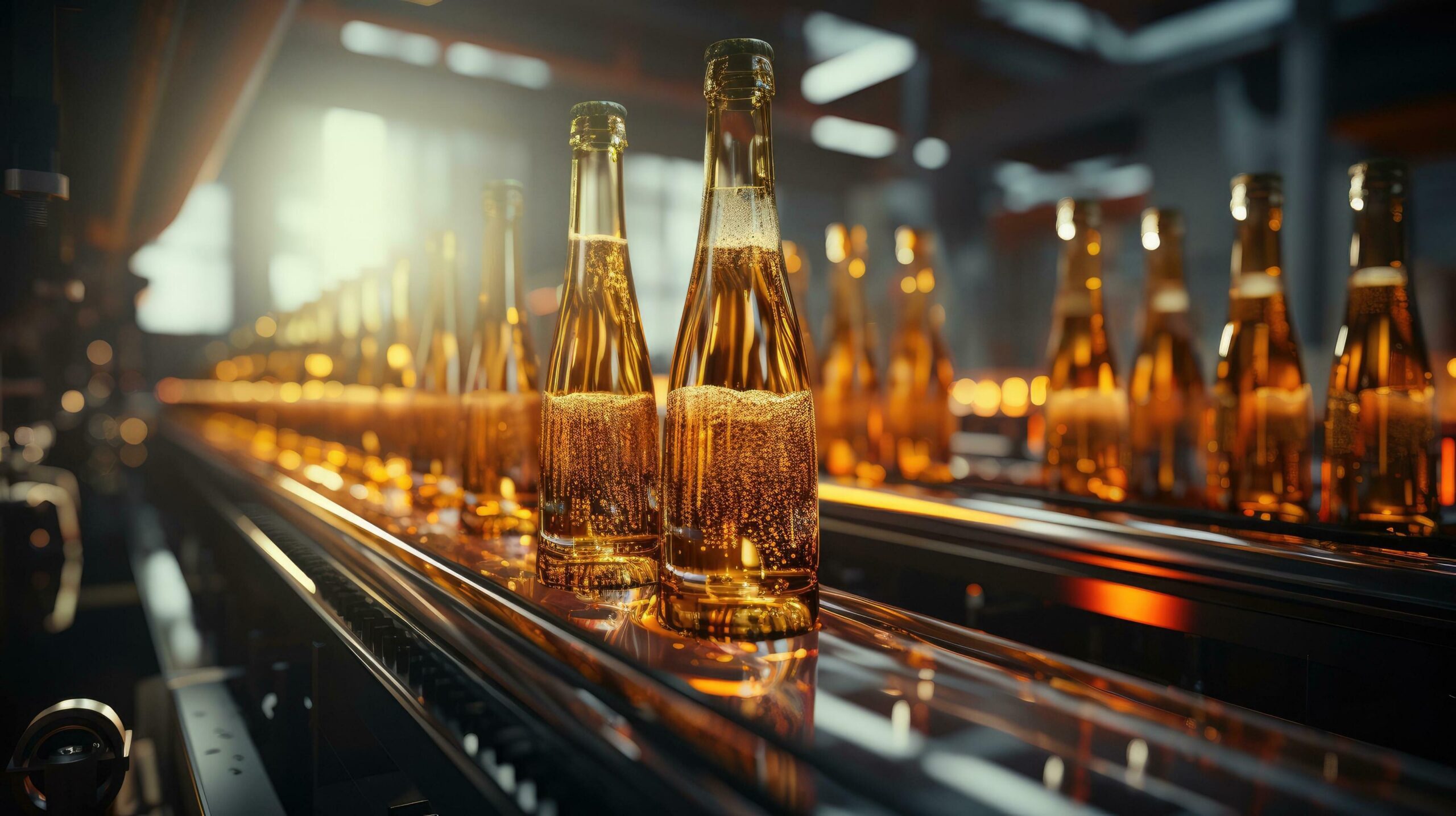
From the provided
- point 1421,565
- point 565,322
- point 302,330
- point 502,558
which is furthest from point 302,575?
point 302,330

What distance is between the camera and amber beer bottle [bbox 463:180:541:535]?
2.47ft

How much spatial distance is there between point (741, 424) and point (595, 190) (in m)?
0.23

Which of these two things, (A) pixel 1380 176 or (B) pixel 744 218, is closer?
(B) pixel 744 218

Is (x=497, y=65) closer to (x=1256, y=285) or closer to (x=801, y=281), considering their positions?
(x=801, y=281)

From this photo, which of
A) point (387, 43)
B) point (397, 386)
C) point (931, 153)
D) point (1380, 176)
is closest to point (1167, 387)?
point (1380, 176)

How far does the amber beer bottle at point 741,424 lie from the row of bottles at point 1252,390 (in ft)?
1.29

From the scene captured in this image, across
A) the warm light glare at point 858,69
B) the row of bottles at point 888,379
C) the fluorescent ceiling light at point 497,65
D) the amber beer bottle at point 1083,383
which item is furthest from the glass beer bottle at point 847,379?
the warm light glare at point 858,69

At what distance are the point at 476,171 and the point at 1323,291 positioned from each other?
3697 millimetres

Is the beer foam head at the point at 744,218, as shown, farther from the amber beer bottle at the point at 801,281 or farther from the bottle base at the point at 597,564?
the amber beer bottle at the point at 801,281

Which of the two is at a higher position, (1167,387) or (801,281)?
(801,281)

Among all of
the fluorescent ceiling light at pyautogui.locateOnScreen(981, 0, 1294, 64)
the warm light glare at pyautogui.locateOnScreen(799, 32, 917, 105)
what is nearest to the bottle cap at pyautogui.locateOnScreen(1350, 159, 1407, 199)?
the warm light glare at pyautogui.locateOnScreen(799, 32, 917, 105)

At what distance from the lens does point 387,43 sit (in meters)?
1.50

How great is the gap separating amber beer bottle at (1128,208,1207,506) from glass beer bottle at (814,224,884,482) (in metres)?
0.30

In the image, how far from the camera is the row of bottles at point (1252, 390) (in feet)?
1.84
